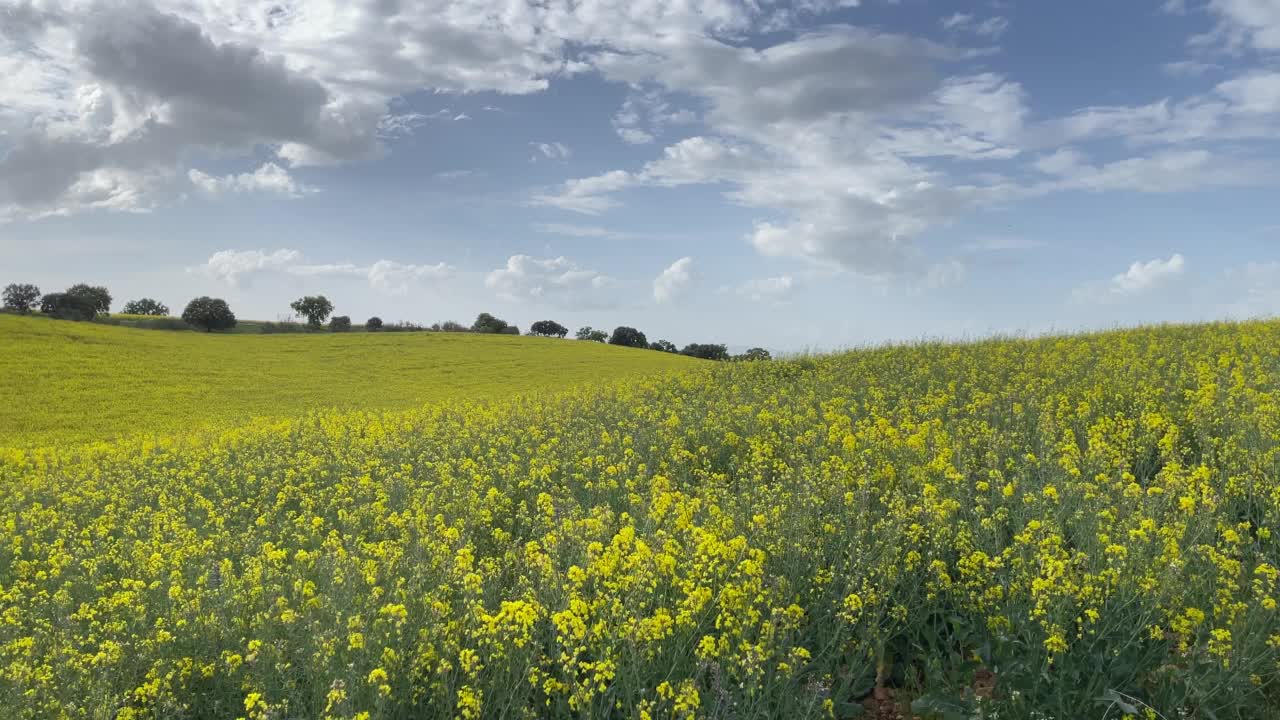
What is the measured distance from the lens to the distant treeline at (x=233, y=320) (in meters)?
61.7

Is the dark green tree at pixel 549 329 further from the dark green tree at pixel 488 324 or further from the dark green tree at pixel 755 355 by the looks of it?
the dark green tree at pixel 755 355

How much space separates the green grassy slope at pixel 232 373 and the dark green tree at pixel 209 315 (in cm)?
1060

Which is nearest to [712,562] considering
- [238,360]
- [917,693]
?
[917,693]

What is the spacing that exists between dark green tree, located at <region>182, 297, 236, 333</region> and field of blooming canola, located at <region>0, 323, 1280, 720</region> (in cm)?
5717

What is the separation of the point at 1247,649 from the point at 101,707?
6.52 metres

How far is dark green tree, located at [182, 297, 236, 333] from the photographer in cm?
6162

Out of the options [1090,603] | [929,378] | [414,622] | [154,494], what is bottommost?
[154,494]

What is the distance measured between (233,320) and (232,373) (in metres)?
30.4

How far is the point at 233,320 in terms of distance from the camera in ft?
208

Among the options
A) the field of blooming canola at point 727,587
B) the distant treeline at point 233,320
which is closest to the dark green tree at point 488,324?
the distant treeline at point 233,320

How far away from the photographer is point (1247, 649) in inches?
172

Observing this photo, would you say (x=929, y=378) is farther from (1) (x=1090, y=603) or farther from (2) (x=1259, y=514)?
(1) (x=1090, y=603)

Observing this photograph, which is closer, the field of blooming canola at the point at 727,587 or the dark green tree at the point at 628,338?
the field of blooming canola at the point at 727,587

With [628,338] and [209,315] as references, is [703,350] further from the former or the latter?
[209,315]
